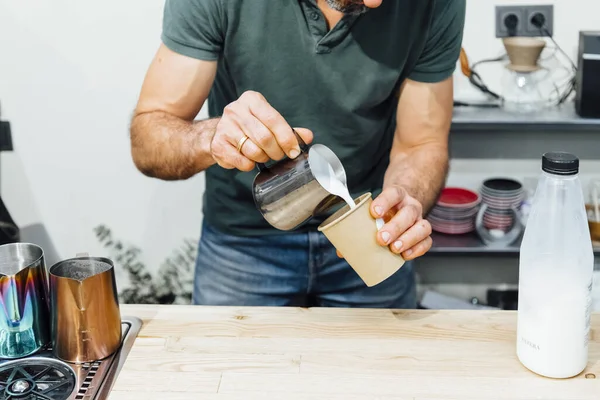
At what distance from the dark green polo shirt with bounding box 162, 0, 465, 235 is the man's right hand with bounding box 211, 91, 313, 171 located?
0.39 metres

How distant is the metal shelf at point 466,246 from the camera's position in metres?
2.42

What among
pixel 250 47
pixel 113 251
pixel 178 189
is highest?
pixel 250 47

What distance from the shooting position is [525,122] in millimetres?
2338

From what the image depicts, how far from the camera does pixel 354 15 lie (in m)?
1.46

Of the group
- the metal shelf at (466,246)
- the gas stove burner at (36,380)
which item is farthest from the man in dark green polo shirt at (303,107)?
the metal shelf at (466,246)

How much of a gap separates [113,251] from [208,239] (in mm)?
1179

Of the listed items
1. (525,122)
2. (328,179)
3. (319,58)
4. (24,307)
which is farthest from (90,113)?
(328,179)

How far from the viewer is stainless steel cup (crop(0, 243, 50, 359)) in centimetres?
109

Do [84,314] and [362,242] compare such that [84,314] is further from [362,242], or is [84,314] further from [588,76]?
[588,76]

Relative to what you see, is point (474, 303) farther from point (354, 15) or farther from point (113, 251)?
point (354, 15)

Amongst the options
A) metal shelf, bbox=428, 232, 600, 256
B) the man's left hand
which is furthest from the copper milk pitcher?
metal shelf, bbox=428, 232, 600, 256

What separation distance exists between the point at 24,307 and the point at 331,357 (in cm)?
47

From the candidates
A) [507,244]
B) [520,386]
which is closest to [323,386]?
[520,386]

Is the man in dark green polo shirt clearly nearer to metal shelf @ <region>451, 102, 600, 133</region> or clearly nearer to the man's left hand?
the man's left hand
